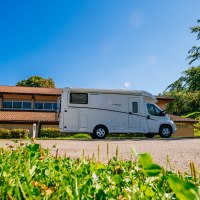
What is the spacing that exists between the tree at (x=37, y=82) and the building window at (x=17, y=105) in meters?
24.0

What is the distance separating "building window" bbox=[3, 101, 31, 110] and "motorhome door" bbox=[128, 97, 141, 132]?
16.3 m

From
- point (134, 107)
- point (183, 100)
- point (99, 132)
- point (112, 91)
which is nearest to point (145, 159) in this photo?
point (99, 132)

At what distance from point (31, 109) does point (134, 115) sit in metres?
16.3

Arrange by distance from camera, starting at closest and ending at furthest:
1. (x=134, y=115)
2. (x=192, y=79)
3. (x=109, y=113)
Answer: (x=109, y=113) → (x=134, y=115) → (x=192, y=79)

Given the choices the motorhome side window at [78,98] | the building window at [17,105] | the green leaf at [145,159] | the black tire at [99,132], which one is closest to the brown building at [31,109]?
the building window at [17,105]

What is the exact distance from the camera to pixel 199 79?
76.2ft

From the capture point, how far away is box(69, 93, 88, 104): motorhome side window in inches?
623

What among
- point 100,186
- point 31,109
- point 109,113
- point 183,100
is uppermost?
point 183,100

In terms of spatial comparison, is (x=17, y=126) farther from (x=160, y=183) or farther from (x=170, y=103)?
(x=160, y=183)

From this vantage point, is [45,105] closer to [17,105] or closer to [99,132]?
[17,105]

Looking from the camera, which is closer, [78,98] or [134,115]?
[78,98]

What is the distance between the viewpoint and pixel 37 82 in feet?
177

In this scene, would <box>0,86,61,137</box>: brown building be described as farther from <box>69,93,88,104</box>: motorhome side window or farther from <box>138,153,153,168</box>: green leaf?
<box>138,153,153,168</box>: green leaf

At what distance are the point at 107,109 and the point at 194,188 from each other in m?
15.6
